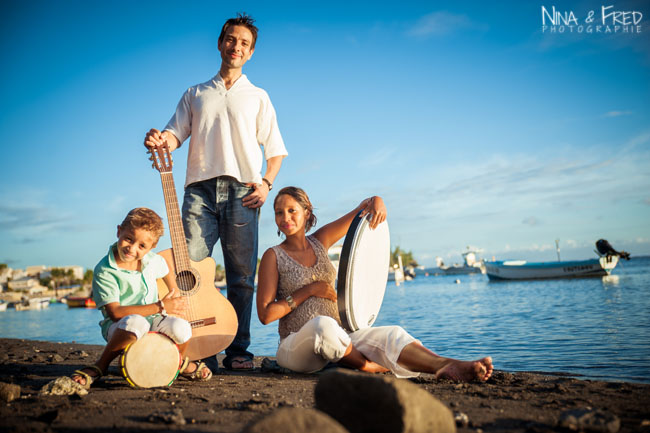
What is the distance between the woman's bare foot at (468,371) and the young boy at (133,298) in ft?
6.74

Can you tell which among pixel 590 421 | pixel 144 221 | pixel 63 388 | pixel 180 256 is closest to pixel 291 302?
pixel 180 256

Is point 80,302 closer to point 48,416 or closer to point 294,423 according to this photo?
point 48,416

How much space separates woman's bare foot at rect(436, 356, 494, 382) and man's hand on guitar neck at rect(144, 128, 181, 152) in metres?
3.30

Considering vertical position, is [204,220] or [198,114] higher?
[198,114]

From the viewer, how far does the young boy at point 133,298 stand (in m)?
3.44

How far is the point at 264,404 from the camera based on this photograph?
2770mm

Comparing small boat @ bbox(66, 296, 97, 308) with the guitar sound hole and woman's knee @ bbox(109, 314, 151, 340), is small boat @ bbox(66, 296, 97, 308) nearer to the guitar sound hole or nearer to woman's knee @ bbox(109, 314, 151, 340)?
the guitar sound hole

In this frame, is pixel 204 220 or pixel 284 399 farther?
pixel 204 220

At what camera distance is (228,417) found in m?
2.50

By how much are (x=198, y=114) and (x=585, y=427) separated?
419 centimetres

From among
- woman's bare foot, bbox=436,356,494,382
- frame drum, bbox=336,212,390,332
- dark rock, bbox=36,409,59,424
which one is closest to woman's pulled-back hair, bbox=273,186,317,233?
frame drum, bbox=336,212,390,332

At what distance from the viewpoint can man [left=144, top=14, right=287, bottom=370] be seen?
4.58 metres

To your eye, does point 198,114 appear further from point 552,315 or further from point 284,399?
point 552,315

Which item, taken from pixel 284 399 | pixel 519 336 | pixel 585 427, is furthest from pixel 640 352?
pixel 284 399
